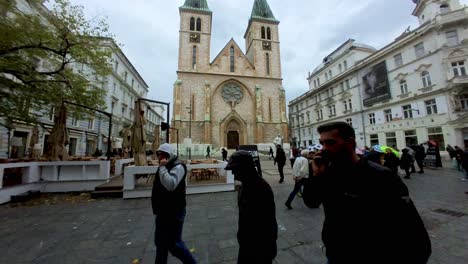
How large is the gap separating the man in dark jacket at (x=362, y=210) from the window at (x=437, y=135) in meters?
23.7

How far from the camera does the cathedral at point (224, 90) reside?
2670 centimetres

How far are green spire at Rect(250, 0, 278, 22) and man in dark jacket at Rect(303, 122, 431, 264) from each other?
130 feet

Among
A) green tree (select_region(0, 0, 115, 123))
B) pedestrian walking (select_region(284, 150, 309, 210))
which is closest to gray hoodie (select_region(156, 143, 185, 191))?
pedestrian walking (select_region(284, 150, 309, 210))

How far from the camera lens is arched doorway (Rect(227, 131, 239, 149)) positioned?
28.3 metres

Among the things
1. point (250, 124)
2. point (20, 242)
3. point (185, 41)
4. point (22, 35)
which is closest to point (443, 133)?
point (250, 124)

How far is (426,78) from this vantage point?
1798cm

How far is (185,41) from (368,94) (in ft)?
91.8

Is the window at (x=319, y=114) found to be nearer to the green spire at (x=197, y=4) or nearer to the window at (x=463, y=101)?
the window at (x=463, y=101)

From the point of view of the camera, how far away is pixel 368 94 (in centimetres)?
2353

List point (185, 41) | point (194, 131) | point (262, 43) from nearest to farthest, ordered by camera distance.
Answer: point (194, 131) < point (185, 41) < point (262, 43)

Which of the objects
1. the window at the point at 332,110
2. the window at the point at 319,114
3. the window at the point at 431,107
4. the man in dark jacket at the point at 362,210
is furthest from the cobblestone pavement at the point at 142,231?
the window at the point at 319,114

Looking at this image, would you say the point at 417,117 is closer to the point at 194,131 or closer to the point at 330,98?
the point at 330,98

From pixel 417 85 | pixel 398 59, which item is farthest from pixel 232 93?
pixel 417 85

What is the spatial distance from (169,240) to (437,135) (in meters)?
25.0
